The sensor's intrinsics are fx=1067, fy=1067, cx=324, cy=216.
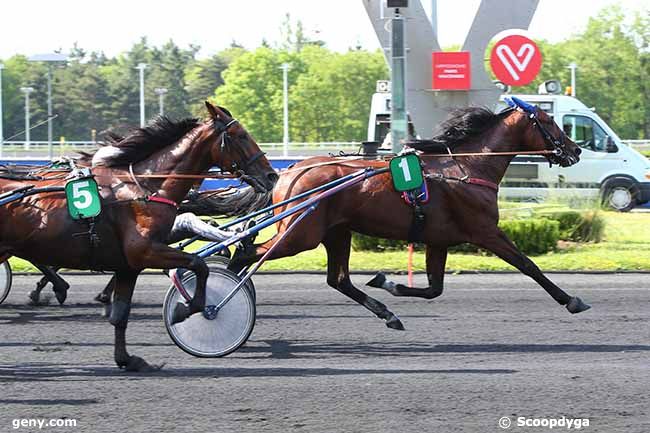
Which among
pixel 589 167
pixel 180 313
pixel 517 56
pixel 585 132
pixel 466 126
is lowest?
pixel 180 313

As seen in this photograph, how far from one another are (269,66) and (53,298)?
140 ft

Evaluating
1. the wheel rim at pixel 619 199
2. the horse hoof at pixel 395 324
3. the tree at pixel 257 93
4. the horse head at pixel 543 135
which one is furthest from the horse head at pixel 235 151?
the tree at pixel 257 93

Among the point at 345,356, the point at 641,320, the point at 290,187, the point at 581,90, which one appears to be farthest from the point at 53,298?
the point at 581,90

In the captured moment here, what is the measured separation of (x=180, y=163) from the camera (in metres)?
7.21

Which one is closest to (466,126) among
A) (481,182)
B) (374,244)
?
(481,182)

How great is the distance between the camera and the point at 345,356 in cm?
749

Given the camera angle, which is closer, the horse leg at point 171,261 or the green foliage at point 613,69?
the horse leg at point 171,261

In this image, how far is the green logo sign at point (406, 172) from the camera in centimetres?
804

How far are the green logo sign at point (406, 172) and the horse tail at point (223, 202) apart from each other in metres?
1.69

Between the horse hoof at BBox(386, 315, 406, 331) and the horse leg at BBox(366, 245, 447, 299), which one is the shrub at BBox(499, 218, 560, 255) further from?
the horse hoof at BBox(386, 315, 406, 331)

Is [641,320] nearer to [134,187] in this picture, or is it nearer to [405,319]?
[405,319]

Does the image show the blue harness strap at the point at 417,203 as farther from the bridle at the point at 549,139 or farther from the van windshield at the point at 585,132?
the van windshield at the point at 585,132

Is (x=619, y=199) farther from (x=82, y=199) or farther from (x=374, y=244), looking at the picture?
(x=82, y=199)

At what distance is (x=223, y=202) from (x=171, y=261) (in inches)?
106
